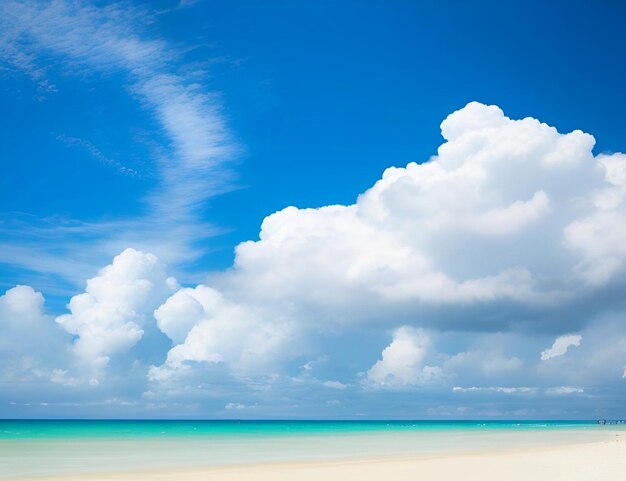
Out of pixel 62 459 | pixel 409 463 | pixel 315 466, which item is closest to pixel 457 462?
pixel 409 463

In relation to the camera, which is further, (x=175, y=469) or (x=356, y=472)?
(x=175, y=469)

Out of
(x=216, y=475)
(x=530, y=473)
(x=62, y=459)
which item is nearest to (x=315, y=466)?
(x=216, y=475)

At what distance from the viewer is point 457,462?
128ft

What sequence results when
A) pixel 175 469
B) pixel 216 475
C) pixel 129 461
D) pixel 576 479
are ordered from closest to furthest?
pixel 576 479
pixel 216 475
pixel 175 469
pixel 129 461

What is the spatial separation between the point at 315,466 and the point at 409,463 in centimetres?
569

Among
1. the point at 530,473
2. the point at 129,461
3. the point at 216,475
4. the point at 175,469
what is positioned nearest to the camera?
the point at 530,473

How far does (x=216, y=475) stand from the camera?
32594 mm

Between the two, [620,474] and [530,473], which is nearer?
[620,474]

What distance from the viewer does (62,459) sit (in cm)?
4641

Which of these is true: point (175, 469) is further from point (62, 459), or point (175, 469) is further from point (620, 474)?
point (620, 474)

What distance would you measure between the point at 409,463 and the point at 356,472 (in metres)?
7.02

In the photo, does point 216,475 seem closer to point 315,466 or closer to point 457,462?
point 315,466

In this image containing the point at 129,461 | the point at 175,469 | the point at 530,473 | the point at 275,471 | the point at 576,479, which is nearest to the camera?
the point at 576,479

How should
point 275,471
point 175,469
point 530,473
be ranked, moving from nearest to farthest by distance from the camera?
point 530,473
point 275,471
point 175,469
